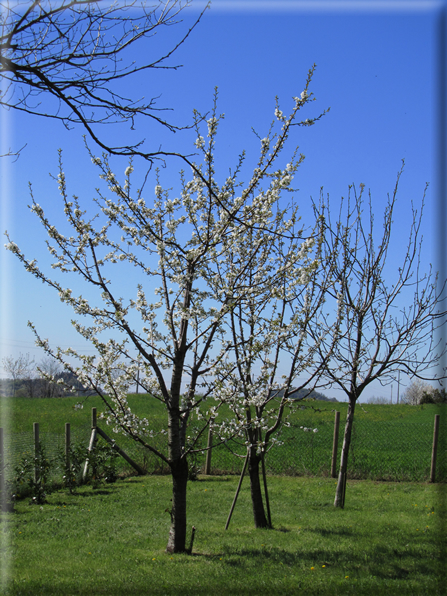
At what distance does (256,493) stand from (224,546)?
95 cm

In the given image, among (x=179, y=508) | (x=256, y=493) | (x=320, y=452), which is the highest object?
(x=179, y=508)

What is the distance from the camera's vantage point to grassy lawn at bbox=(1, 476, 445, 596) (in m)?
4.05

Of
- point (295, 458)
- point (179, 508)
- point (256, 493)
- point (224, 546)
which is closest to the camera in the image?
point (179, 508)

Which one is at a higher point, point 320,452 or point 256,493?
point 256,493

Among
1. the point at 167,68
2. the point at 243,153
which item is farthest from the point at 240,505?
the point at 167,68

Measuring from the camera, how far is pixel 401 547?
205 inches

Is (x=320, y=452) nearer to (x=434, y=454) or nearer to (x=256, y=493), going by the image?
(x=434, y=454)

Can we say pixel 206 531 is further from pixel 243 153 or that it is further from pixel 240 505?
Answer: pixel 243 153

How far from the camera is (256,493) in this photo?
6.05 metres

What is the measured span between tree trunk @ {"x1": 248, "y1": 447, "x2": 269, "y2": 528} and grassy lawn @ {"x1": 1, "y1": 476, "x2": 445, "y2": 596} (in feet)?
0.53

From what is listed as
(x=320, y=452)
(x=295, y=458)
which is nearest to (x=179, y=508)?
(x=295, y=458)

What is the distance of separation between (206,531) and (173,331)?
2.74m

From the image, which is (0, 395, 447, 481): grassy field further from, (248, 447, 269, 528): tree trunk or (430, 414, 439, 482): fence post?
(248, 447, 269, 528): tree trunk

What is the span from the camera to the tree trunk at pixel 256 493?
604 cm
